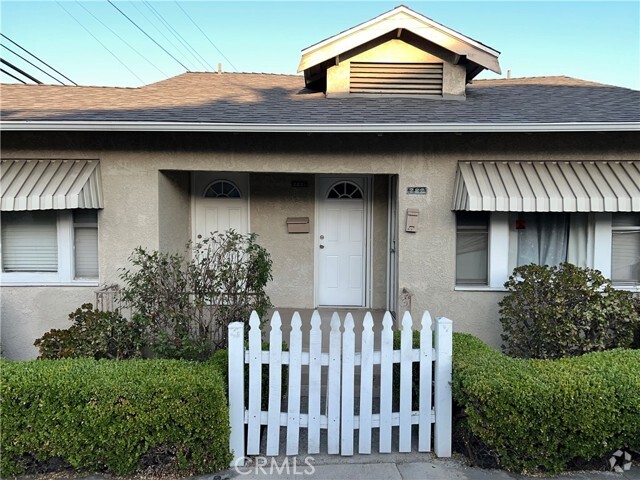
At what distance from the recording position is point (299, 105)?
710 centimetres

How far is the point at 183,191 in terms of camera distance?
7.79 metres

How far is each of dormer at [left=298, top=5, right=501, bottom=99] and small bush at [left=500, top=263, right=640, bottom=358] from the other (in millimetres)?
3662

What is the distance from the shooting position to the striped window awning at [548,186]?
5.80m

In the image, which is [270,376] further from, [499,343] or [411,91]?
[411,91]

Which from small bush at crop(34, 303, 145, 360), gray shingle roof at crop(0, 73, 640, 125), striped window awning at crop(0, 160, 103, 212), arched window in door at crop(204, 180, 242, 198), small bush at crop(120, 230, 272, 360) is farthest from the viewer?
arched window in door at crop(204, 180, 242, 198)

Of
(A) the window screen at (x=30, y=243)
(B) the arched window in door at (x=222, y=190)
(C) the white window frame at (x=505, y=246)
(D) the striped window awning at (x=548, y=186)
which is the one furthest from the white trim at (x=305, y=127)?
(B) the arched window in door at (x=222, y=190)

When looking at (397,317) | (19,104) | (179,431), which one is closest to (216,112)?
(19,104)

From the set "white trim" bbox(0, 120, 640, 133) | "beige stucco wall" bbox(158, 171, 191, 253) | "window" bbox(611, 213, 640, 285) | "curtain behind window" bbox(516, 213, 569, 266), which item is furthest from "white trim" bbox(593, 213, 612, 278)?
"beige stucco wall" bbox(158, 171, 191, 253)

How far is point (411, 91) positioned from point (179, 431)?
6.40m

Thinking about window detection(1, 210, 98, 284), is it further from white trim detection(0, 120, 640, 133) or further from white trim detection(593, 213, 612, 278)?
white trim detection(593, 213, 612, 278)

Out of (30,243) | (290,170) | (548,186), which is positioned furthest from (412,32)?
(30,243)

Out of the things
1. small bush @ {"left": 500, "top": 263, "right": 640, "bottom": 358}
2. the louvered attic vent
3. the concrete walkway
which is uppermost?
the louvered attic vent

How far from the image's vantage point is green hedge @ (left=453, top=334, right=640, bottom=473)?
11.5ft

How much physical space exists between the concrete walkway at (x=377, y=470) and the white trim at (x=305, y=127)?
155 inches
